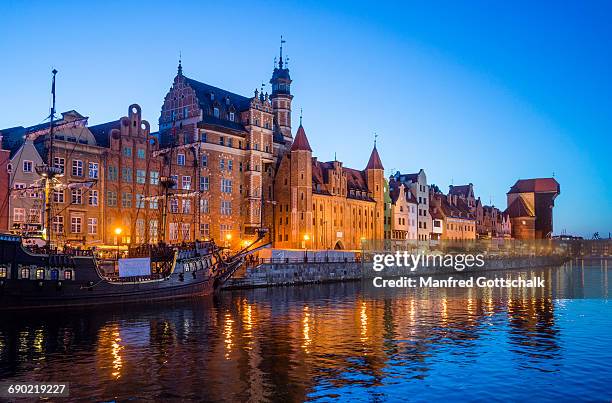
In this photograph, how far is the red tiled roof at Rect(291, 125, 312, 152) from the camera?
108812 mm

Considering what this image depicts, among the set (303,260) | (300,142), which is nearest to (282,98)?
(300,142)

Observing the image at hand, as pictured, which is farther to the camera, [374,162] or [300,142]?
[374,162]

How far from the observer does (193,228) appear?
302 ft

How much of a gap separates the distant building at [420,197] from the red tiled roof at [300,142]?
44414 millimetres

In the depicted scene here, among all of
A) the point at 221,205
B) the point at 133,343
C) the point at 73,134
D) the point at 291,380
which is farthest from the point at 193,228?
the point at 291,380

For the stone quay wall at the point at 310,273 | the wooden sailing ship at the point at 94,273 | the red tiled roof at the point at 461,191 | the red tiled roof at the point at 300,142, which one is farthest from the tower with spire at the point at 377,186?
the red tiled roof at the point at 461,191

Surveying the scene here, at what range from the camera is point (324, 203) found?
→ 115312 millimetres

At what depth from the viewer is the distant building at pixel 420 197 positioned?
14925 centimetres

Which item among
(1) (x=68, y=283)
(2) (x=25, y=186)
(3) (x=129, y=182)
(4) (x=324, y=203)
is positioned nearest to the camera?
(1) (x=68, y=283)

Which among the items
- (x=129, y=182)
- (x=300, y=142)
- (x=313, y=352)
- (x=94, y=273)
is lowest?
(x=313, y=352)

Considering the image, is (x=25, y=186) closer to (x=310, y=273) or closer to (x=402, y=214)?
(x=310, y=273)

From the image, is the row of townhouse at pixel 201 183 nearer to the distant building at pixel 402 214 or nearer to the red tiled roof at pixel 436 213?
the distant building at pixel 402 214

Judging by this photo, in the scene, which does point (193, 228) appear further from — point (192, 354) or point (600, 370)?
point (600, 370)

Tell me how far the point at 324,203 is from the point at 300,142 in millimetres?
12994
